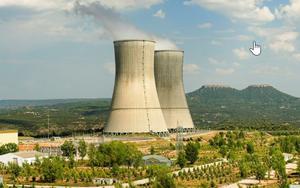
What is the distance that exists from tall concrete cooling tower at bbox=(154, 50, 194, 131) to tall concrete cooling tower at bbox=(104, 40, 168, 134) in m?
4.50

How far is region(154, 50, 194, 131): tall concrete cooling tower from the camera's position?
47.0m

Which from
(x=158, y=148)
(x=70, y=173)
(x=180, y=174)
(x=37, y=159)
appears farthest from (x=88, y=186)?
(x=158, y=148)

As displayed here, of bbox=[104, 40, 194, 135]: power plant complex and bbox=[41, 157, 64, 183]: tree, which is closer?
bbox=[41, 157, 64, 183]: tree

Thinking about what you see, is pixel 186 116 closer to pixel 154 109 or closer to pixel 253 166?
pixel 154 109

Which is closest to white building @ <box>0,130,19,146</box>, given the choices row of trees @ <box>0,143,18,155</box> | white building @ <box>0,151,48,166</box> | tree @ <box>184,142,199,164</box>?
row of trees @ <box>0,143,18,155</box>

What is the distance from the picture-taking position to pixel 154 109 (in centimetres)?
4244

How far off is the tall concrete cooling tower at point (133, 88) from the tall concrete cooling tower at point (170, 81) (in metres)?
A: 4.50

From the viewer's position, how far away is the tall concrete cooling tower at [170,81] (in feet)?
154

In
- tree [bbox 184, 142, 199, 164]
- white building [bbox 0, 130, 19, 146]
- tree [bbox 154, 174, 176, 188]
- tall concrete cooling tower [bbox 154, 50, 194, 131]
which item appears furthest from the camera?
tall concrete cooling tower [bbox 154, 50, 194, 131]

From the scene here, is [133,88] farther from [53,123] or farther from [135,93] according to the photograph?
[53,123]

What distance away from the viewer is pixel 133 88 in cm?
4103

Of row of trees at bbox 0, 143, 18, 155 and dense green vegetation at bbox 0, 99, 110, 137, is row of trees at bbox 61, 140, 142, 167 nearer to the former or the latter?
row of trees at bbox 0, 143, 18, 155

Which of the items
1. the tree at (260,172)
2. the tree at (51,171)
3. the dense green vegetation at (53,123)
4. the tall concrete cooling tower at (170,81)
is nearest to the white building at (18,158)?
the tree at (51,171)

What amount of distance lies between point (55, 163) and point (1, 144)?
14.4m
